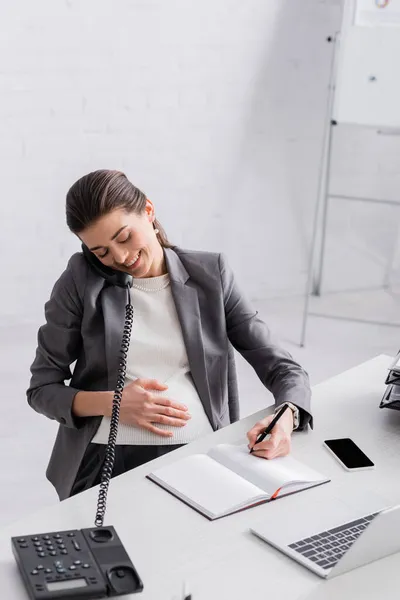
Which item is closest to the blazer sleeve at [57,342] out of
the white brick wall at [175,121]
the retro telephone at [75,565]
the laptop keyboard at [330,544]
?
the retro telephone at [75,565]

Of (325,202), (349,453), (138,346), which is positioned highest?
(138,346)

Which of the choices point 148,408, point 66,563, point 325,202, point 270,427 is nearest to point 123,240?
point 148,408

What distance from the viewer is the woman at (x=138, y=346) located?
1.68 m

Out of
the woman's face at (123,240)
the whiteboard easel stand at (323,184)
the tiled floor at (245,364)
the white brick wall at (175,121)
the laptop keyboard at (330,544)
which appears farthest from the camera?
the whiteboard easel stand at (323,184)

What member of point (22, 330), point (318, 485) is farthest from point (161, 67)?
point (318, 485)

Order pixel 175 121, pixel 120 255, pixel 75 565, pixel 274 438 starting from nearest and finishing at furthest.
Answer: pixel 75 565 → pixel 274 438 → pixel 120 255 → pixel 175 121

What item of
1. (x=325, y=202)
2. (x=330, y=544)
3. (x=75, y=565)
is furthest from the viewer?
(x=325, y=202)

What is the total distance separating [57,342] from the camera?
1.76 m

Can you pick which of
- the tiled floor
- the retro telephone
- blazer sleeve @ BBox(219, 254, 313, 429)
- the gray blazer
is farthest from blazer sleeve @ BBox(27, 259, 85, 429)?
the tiled floor

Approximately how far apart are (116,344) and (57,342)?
118mm

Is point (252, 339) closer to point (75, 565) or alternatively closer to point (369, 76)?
point (75, 565)

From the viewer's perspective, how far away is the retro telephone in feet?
3.81

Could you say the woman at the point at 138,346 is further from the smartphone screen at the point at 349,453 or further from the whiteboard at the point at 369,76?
the whiteboard at the point at 369,76

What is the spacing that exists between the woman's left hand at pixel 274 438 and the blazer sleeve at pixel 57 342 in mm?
376
